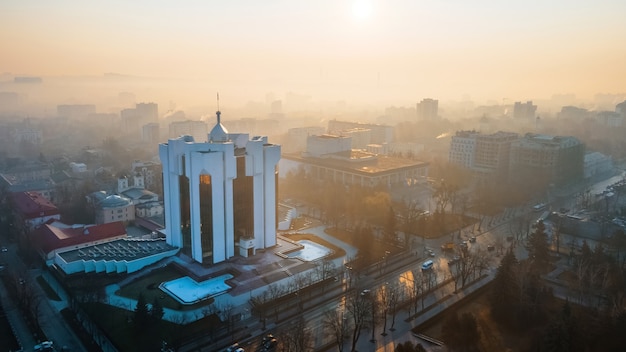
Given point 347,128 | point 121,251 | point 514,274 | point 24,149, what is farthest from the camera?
point 347,128

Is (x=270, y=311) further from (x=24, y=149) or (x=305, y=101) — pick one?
(x=305, y=101)

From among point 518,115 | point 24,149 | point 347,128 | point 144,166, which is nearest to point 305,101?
point 518,115

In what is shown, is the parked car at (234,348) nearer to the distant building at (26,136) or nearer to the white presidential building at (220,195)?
the white presidential building at (220,195)

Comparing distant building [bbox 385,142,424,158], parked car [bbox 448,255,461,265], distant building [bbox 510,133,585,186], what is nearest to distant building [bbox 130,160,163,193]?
parked car [bbox 448,255,461,265]

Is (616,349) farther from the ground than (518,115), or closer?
closer

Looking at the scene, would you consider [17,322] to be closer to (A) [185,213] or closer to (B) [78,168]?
(A) [185,213]

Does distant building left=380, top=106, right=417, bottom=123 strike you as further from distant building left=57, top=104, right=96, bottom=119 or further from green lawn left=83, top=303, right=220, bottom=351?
green lawn left=83, top=303, right=220, bottom=351
